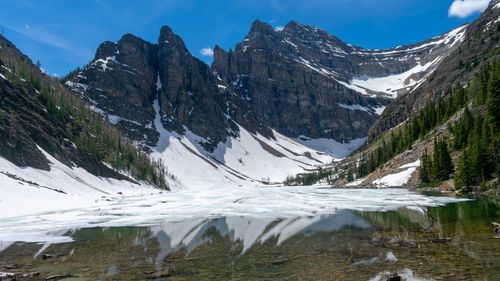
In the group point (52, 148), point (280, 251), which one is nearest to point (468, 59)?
point (52, 148)

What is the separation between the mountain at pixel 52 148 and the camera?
86.8m

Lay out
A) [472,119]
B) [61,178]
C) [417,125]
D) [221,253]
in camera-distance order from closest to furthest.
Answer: [221,253] < [472,119] < [61,178] < [417,125]

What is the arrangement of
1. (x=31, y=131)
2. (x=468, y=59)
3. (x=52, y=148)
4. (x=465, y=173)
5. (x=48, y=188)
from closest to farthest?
(x=465, y=173)
(x=48, y=188)
(x=31, y=131)
(x=52, y=148)
(x=468, y=59)

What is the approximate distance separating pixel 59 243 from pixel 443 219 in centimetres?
3158

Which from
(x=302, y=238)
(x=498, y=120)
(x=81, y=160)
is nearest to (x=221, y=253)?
(x=302, y=238)

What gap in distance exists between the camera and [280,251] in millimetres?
25094

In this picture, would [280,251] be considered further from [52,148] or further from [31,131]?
[31,131]

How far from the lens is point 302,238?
29.5 m

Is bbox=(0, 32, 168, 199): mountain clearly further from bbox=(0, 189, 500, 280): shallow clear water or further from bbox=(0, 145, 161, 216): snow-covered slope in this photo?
bbox=(0, 189, 500, 280): shallow clear water

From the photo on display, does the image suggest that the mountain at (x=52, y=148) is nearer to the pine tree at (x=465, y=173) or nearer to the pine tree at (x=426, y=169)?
the pine tree at (x=465, y=173)

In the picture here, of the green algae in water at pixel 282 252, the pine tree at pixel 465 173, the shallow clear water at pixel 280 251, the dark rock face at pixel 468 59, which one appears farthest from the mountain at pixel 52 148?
the dark rock face at pixel 468 59

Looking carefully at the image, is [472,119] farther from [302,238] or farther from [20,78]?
[20,78]

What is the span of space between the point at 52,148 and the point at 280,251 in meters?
105

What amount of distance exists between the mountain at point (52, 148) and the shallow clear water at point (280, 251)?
141 ft
